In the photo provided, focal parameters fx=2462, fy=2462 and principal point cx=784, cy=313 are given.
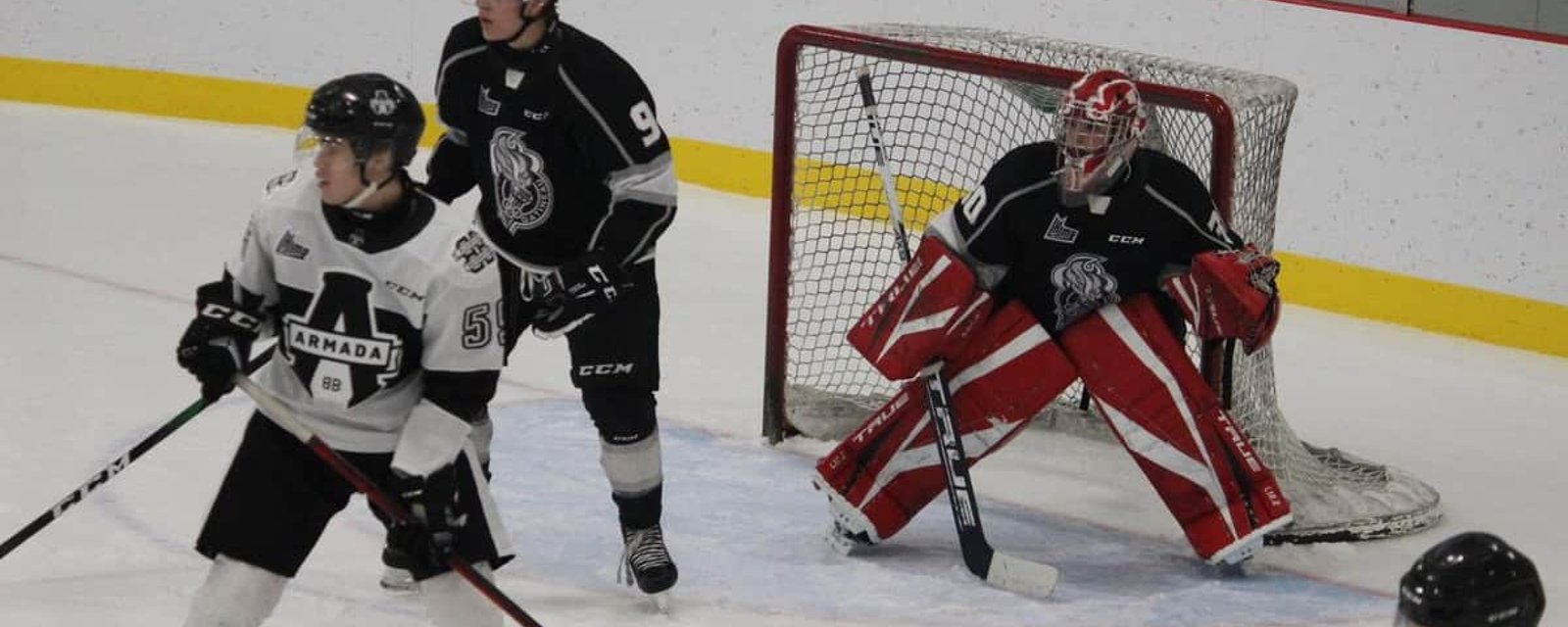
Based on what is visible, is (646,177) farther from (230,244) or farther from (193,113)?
(193,113)

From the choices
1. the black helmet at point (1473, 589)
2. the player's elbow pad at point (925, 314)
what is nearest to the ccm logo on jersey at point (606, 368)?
the player's elbow pad at point (925, 314)

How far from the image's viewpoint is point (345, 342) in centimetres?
301

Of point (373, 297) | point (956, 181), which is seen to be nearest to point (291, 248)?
point (373, 297)

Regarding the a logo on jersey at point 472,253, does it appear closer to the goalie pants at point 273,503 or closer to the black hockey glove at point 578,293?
the goalie pants at point 273,503

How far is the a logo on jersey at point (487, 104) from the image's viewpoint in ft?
12.7

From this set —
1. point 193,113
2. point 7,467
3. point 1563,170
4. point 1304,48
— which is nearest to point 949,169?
point 1304,48

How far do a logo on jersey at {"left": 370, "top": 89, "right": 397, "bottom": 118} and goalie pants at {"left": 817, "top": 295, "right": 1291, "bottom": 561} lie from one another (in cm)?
155

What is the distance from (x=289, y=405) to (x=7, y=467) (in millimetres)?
1693

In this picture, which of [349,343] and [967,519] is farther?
[967,519]

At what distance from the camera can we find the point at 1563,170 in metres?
5.70

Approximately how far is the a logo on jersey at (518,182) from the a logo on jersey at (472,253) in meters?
0.84

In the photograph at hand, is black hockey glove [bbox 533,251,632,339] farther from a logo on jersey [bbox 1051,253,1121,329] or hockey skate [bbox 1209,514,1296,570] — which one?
hockey skate [bbox 1209,514,1296,570]

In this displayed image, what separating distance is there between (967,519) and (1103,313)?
43 centimetres

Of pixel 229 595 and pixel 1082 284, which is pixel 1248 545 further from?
pixel 229 595
